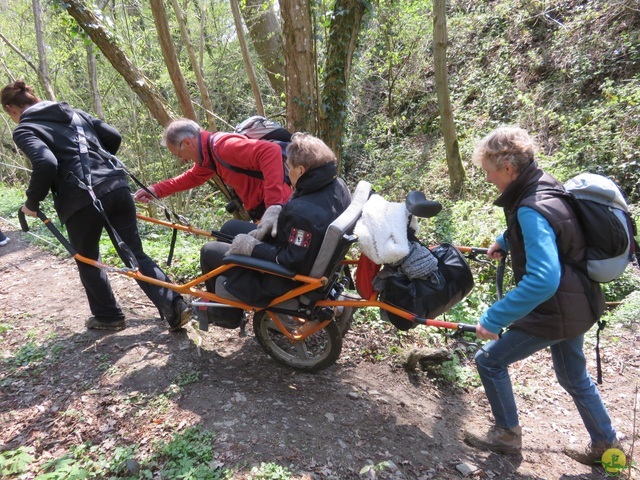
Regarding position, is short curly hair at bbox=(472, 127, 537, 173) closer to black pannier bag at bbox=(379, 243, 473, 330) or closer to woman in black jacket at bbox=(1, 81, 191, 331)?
black pannier bag at bbox=(379, 243, 473, 330)

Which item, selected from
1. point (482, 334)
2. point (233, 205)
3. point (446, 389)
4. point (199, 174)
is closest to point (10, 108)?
point (199, 174)

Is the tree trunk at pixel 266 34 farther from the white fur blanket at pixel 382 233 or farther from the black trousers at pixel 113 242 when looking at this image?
the white fur blanket at pixel 382 233

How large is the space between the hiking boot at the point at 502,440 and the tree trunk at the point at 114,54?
475cm

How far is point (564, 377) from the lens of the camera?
8.63 ft

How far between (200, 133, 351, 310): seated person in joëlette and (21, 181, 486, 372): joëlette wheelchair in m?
0.06

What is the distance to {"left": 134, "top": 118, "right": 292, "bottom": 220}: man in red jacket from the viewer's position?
3.38 meters

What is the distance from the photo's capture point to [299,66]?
4.54 m

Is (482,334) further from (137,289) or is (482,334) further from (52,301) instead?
(52,301)

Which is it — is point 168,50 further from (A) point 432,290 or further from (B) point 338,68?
(A) point 432,290

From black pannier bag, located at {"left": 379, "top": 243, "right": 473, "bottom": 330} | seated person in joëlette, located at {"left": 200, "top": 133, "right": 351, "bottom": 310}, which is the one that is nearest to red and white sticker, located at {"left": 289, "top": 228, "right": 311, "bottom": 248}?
seated person in joëlette, located at {"left": 200, "top": 133, "right": 351, "bottom": 310}

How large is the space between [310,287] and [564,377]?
171 centimetres

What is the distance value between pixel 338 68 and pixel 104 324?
381cm

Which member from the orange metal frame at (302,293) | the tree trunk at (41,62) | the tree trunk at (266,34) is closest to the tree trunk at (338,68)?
the orange metal frame at (302,293)

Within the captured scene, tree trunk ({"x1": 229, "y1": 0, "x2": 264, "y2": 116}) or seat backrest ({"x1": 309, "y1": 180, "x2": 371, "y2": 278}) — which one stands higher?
tree trunk ({"x1": 229, "y1": 0, "x2": 264, "y2": 116})
